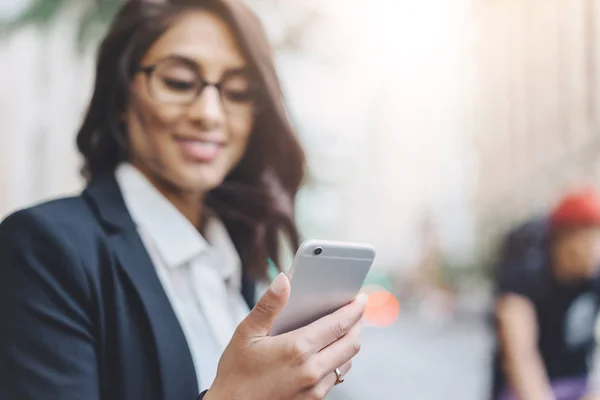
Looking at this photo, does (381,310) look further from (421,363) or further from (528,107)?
(528,107)

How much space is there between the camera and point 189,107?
1.23m

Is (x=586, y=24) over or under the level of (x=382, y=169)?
over

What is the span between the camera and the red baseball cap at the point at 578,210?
56.7 inches

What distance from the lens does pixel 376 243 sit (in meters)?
1.36

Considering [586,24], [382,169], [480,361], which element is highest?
[586,24]

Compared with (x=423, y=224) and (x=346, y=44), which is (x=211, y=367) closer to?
(x=423, y=224)

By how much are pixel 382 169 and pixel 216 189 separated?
371 mm

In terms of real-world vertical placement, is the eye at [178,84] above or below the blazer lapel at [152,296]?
above

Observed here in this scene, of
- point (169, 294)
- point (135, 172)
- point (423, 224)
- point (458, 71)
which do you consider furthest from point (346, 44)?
point (169, 294)

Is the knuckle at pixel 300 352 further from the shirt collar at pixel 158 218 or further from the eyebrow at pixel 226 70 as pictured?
the eyebrow at pixel 226 70

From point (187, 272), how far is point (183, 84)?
37 centimetres

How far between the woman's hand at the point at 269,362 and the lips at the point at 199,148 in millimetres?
520

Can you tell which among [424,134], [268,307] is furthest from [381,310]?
[268,307]

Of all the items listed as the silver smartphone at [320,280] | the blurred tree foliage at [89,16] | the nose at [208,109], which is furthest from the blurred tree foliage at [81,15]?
the silver smartphone at [320,280]
